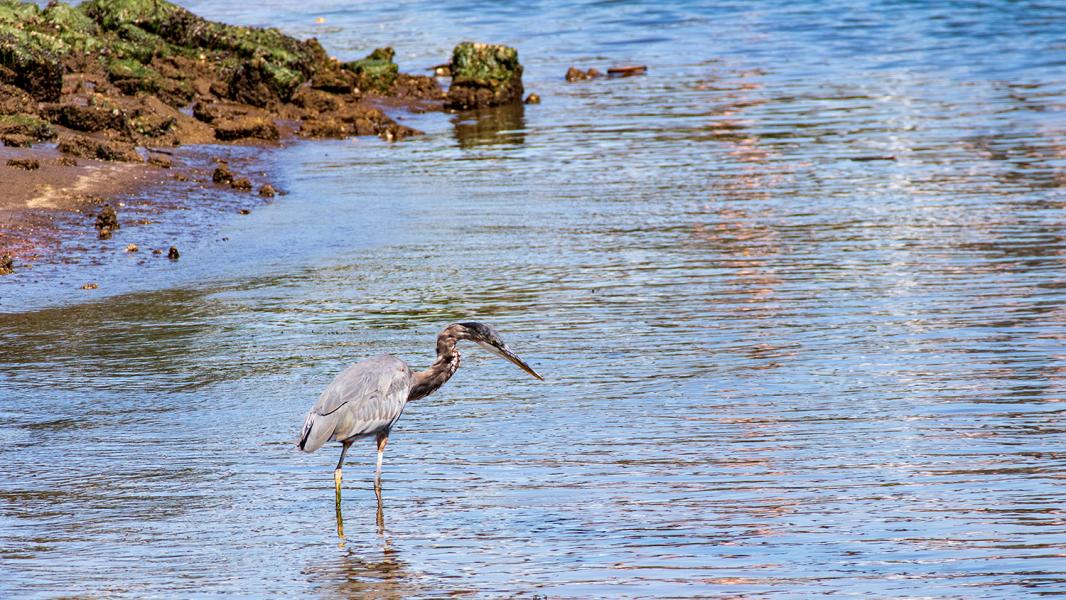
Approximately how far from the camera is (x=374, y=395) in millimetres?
6516

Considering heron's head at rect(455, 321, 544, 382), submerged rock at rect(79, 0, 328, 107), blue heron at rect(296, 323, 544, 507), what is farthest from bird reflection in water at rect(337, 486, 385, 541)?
submerged rock at rect(79, 0, 328, 107)

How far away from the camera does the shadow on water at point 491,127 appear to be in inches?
727

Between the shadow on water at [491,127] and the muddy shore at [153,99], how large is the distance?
550mm

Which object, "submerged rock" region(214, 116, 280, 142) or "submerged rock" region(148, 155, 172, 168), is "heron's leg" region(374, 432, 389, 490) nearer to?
"submerged rock" region(148, 155, 172, 168)

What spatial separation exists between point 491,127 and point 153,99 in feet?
15.0

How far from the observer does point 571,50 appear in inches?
1156

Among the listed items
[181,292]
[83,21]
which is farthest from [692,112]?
[181,292]

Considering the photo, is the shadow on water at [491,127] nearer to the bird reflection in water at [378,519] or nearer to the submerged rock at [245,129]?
the submerged rock at [245,129]

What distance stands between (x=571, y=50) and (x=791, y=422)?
22.5m

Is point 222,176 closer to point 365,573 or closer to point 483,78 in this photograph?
point 483,78

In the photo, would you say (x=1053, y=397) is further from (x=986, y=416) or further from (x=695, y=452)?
(x=695, y=452)

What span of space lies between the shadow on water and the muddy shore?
0.55 meters

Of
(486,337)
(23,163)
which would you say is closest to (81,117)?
(23,163)

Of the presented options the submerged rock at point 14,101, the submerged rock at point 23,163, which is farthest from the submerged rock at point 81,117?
the submerged rock at point 23,163
